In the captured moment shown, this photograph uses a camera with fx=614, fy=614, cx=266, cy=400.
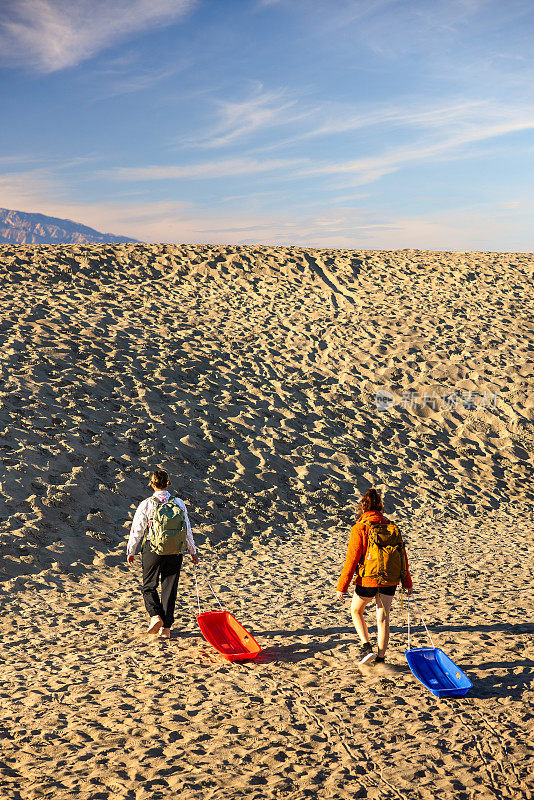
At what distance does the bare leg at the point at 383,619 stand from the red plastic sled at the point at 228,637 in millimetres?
1004

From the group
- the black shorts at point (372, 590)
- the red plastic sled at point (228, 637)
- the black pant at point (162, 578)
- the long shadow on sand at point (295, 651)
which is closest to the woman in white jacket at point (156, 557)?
the black pant at point (162, 578)

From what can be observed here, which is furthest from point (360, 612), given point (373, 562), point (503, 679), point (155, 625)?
point (155, 625)

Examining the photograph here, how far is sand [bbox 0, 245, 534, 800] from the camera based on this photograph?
3.95m

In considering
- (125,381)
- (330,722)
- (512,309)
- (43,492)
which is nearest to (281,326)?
(125,381)

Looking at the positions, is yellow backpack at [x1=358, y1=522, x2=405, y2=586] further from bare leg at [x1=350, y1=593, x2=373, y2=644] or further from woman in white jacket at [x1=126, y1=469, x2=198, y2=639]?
woman in white jacket at [x1=126, y1=469, x2=198, y2=639]

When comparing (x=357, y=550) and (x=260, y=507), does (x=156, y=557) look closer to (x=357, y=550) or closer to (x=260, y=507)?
(x=357, y=550)

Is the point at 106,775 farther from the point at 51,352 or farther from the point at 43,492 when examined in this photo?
the point at 51,352

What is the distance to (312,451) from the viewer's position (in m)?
10.9

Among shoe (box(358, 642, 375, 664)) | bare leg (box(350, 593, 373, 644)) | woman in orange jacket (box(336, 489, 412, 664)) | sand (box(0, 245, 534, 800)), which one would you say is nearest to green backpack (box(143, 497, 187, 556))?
sand (box(0, 245, 534, 800))

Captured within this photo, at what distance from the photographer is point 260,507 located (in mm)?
9305

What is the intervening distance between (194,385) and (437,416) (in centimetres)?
506

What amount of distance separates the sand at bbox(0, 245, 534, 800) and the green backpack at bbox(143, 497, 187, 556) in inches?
36.0

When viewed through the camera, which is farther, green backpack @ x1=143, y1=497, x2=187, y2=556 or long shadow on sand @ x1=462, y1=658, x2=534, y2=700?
green backpack @ x1=143, y1=497, x2=187, y2=556

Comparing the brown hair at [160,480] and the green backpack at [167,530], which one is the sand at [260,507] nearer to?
the green backpack at [167,530]
